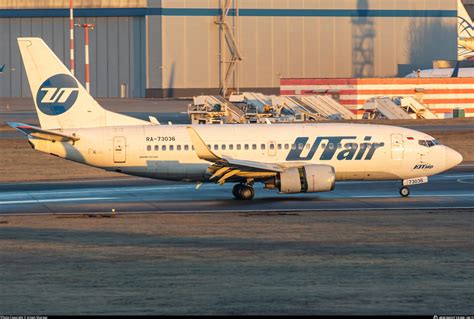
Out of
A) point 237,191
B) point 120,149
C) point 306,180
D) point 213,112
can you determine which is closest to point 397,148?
point 306,180

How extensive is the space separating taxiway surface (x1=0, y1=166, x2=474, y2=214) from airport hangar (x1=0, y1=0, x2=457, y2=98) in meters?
73.9

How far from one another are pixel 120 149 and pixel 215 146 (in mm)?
4173

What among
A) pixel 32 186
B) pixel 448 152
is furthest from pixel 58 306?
pixel 32 186

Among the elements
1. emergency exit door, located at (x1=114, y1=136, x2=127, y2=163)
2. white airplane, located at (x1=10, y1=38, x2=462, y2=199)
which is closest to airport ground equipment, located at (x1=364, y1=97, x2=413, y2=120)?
white airplane, located at (x1=10, y1=38, x2=462, y2=199)

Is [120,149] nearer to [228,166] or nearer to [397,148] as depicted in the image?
[228,166]

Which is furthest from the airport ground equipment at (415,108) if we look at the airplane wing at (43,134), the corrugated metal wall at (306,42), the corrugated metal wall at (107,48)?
the airplane wing at (43,134)

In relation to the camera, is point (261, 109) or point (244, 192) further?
point (261, 109)

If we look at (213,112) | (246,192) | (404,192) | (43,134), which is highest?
(213,112)

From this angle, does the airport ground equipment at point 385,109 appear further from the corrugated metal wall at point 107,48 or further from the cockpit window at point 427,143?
the cockpit window at point 427,143

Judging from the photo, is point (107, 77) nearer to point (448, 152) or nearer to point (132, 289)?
point (448, 152)

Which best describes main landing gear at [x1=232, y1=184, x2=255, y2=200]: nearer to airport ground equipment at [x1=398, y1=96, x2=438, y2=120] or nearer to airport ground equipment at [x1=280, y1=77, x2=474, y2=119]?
airport ground equipment at [x1=398, y1=96, x2=438, y2=120]

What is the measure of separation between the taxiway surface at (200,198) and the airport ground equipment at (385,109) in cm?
3898

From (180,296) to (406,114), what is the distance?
239 feet

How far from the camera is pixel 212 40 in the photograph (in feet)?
420
